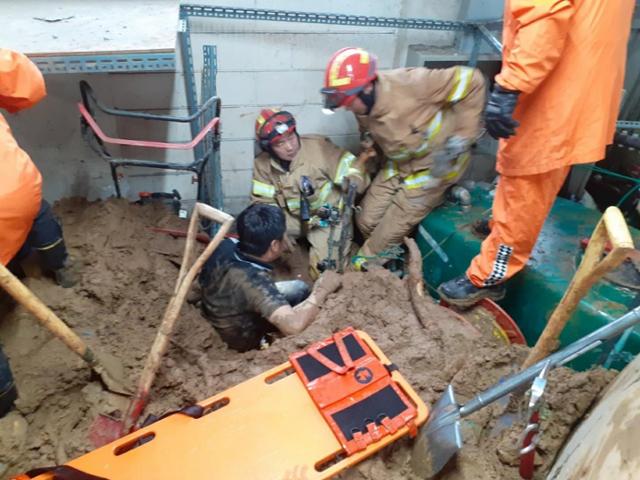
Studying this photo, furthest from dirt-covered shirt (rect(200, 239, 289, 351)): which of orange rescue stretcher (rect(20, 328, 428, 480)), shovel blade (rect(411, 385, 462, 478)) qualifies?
shovel blade (rect(411, 385, 462, 478))

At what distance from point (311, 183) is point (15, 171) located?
79.8 inches

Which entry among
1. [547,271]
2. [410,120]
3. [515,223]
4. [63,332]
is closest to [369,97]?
[410,120]

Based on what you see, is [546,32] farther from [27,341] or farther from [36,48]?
[27,341]

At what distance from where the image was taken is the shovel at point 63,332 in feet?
4.91

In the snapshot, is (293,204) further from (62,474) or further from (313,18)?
(62,474)

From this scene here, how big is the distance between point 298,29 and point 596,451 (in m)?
3.16

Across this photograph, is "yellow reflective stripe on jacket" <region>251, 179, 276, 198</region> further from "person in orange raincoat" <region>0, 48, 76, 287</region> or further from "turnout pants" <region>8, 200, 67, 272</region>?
"person in orange raincoat" <region>0, 48, 76, 287</region>

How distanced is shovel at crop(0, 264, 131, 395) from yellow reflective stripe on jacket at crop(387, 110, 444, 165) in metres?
2.32

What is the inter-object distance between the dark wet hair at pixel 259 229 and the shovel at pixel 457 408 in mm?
1267

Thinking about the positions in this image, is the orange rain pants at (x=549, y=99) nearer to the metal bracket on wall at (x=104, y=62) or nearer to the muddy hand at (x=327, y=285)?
the muddy hand at (x=327, y=285)

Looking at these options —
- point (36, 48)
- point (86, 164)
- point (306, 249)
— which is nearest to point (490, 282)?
point (306, 249)

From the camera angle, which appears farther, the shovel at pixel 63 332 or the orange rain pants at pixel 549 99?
the orange rain pants at pixel 549 99

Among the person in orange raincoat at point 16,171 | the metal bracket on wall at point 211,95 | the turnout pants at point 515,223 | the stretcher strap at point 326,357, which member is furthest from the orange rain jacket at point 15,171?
the turnout pants at point 515,223

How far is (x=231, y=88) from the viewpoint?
3416mm
